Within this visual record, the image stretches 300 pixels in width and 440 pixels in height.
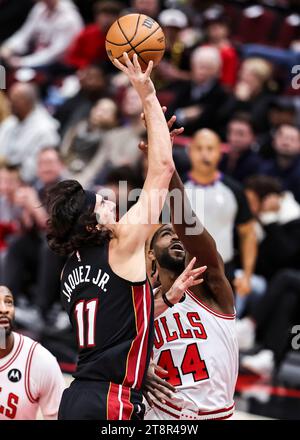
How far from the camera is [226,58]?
11828 mm

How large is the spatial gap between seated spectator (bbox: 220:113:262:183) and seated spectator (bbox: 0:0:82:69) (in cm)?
415

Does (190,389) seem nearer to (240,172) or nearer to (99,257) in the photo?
(99,257)

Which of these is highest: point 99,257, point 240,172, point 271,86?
point 271,86

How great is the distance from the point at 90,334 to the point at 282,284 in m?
4.38

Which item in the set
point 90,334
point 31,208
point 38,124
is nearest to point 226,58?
point 38,124

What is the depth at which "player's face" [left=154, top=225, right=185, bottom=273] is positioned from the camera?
4996mm

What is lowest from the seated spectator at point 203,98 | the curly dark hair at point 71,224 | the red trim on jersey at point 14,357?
the red trim on jersey at point 14,357

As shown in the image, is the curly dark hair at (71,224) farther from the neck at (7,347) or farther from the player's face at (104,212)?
the neck at (7,347)

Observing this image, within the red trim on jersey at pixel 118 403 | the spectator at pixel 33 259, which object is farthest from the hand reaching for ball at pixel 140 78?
the spectator at pixel 33 259

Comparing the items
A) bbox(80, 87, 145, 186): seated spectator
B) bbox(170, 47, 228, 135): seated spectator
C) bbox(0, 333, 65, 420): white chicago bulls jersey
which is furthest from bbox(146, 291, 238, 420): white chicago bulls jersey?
bbox(170, 47, 228, 135): seated spectator

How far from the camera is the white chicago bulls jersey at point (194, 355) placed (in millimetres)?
4945

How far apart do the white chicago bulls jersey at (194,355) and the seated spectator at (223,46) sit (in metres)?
7.15
